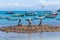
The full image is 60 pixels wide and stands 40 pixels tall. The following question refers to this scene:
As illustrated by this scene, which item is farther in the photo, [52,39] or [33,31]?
[33,31]

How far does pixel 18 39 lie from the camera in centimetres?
2306

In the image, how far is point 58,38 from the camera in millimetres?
23641

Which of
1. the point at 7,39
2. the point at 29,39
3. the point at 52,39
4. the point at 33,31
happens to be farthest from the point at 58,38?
the point at 33,31

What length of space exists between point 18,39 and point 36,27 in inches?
354

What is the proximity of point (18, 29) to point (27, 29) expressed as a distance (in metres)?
1.02

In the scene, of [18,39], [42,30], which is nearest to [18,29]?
[42,30]

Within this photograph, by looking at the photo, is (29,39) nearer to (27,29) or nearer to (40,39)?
(40,39)

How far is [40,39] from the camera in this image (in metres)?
23.2

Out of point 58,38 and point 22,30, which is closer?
point 58,38

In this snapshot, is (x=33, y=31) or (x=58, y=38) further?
(x=33, y=31)

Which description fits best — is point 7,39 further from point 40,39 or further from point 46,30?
point 46,30

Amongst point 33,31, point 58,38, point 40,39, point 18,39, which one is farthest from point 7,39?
point 33,31

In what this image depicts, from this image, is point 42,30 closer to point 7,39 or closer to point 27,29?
point 27,29

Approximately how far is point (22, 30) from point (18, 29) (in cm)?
67
